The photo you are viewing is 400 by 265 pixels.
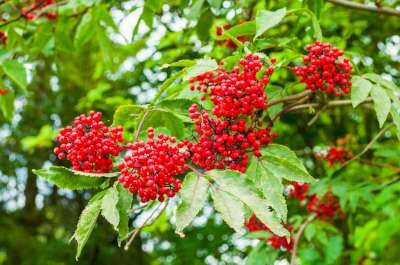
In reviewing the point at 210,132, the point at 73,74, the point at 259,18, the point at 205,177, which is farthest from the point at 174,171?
the point at 73,74

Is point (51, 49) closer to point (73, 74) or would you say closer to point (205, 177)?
point (205, 177)

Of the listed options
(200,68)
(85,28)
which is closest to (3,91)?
(85,28)

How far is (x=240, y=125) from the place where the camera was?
215 cm

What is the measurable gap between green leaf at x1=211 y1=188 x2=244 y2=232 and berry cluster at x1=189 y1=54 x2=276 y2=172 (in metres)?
0.21

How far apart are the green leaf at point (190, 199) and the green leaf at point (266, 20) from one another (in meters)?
0.73

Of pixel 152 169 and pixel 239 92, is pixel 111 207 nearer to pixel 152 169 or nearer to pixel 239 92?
pixel 152 169

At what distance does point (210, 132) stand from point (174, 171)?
287 millimetres

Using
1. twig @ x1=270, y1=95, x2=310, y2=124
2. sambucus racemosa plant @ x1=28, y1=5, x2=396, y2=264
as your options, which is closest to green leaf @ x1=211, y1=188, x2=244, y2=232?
sambucus racemosa plant @ x1=28, y1=5, x2=396, y2=264

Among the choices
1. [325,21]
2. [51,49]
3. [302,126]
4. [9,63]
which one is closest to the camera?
[9,63]

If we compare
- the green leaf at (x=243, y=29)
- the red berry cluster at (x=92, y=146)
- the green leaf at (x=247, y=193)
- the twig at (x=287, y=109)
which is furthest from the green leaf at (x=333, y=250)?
the red berry cluster at (x=92, y=146)

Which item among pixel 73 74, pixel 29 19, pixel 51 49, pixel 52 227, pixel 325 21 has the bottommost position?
pixel 52 227

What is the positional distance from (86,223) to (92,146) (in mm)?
290

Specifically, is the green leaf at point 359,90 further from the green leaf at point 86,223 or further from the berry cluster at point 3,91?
the berry cluster at point 3,91

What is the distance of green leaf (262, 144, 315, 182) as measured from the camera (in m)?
2.13
